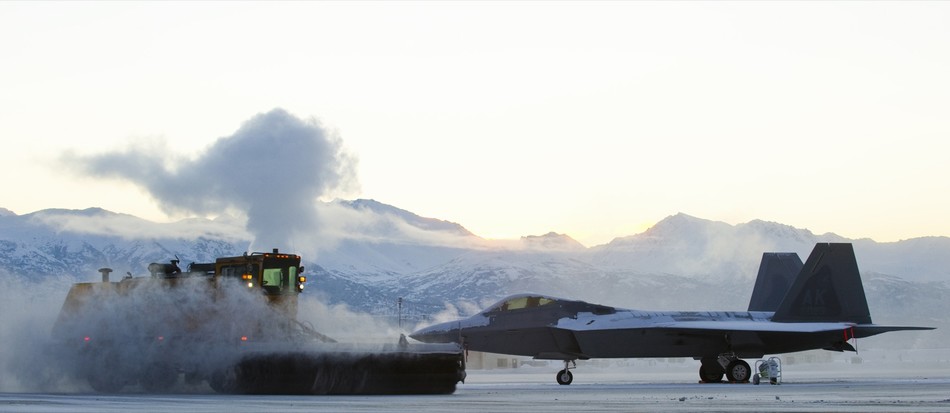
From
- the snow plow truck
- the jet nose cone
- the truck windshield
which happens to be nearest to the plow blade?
the snow plow truck

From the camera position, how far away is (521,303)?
4272 centimetres

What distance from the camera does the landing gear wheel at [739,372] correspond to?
1657 inches

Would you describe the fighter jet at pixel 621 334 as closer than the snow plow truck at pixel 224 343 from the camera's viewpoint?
No

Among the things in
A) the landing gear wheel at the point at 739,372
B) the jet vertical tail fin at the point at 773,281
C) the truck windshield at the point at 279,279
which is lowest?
the landing gear wheel at the point at 739,372

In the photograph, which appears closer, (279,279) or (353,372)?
(353,372)

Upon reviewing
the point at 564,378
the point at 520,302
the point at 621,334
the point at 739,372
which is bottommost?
the point at 564,378

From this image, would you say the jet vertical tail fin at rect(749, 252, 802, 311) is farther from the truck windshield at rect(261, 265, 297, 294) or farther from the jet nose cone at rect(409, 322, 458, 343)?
the truck windshield at rect(261, 265, 297, 294)

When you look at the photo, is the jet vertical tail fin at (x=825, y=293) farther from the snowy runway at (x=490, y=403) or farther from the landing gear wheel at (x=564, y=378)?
the snowy runway at (x=490, y=403)

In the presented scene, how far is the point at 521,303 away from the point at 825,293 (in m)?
12.7

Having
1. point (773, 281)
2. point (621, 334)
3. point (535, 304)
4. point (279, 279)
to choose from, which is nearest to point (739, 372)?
point (621, 334)

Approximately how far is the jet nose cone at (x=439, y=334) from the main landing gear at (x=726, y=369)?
9097 mm

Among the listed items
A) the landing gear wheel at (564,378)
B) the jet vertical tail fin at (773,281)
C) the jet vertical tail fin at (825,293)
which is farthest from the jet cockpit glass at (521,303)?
the jet vertical tail fin at (773,281)

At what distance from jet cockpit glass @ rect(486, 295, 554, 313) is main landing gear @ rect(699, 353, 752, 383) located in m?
6.25

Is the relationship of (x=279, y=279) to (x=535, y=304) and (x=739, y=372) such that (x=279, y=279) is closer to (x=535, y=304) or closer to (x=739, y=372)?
(x=535, y=304)
